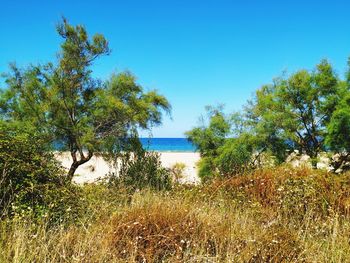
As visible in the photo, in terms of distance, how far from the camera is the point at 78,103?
13.1 metres

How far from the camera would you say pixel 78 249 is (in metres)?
5.22

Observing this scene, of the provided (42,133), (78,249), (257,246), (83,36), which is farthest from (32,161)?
(83,36)

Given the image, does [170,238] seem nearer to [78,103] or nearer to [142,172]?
[142,172]

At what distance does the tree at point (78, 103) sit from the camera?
1231cm

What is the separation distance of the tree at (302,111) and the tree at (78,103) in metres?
4.69

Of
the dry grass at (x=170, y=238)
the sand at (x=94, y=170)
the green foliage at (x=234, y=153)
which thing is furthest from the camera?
the green foliage at (x=234, y=153)

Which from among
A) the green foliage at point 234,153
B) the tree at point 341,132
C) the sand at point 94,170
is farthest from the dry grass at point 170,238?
the green foliage at point 234,153

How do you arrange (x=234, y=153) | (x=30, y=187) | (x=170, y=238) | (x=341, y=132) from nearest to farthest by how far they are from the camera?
(x=170, y=238) < (x=30, y=187) < (x=341, y=132) < (x=234, y=153)

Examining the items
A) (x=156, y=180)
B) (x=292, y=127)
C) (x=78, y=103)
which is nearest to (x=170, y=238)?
(x=156, y=180)

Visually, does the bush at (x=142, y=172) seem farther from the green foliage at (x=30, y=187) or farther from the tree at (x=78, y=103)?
the green foliage at (x=30, y=187)

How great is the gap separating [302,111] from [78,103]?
24.3 ft

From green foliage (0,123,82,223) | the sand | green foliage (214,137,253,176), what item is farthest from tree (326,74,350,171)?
green foliage (0,123,82,223)

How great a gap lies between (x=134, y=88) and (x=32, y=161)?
20.4 ft

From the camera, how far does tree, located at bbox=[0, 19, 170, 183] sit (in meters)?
12.3
